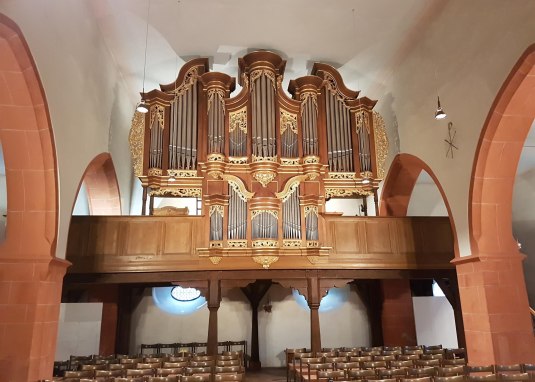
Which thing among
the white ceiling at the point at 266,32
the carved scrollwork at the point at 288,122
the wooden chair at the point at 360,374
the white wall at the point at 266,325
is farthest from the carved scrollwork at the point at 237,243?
the white ceiling at the point at 266,32

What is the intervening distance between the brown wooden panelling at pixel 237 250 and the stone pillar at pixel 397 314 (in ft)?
8.56

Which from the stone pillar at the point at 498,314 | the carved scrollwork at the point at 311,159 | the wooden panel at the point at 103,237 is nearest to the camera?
the stone pillar at the point at 498,314

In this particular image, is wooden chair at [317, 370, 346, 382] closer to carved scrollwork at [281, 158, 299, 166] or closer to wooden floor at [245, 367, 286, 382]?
wooden floor at [245, 367, 286, 382]

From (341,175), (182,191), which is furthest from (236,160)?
(341,175)

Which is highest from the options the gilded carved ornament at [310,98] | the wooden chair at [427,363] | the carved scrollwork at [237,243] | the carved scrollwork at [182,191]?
the gilded carved ornament at [310,98]

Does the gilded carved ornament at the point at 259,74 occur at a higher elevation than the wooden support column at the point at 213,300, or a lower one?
higher

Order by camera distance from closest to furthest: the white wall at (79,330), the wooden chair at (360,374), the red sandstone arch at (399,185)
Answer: the wooden chair at (360,374) → the red sandstone arch at (399,185) → the white wall at (79,330)

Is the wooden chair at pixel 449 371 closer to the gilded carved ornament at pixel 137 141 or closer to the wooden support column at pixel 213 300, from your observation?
the wooden support column at pixel 213 300

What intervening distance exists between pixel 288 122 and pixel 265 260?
332cm

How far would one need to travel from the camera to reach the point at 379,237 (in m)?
9.36

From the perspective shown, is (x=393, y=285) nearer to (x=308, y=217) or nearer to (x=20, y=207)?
(x=308, y=217)

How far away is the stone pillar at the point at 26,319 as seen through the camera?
6.30 meters

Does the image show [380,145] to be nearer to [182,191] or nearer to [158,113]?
[182,191]

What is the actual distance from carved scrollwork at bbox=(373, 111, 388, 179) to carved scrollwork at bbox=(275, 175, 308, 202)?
1833 mm
